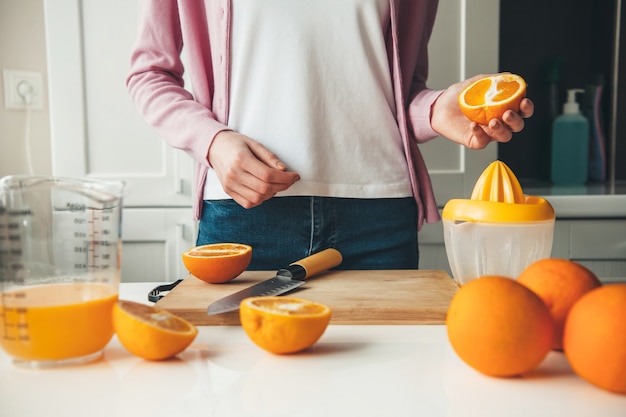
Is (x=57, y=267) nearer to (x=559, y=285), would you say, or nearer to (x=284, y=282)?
(x=284, y=282)

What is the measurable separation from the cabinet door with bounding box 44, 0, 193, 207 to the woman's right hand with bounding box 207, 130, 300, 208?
85cm

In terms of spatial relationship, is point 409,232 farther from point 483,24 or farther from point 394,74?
point 483,24

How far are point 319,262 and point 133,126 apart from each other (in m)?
1.03

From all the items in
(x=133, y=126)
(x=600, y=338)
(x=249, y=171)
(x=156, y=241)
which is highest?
(x=133, y=126)

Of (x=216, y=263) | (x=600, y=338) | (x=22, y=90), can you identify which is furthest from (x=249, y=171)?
(x=22, y=90)

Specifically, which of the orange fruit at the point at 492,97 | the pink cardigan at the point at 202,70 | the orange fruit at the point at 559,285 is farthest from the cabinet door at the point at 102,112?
the orange fruit at the point at 559,285

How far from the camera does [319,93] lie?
40.9 inches

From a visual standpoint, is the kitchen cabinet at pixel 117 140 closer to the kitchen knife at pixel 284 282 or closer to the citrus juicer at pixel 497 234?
the kitchen knife at pixel 284 282

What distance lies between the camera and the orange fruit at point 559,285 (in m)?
0.52

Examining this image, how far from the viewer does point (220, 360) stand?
0.56 metres

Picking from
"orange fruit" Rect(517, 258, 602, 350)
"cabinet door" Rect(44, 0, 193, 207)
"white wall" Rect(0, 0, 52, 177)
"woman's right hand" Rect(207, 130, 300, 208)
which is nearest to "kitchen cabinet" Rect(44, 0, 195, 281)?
"cabinet door" Rect(44, 0, 193, 207)

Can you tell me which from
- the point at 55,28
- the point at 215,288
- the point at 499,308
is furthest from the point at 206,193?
the point at 55,28

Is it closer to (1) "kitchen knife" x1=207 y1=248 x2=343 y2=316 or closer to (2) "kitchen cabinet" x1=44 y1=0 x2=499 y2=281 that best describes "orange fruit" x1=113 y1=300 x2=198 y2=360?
(1) "kitchen knife" x1=207 y1=248 x2=343 y2=316

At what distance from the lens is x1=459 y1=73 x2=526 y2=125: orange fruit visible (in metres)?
0.79
